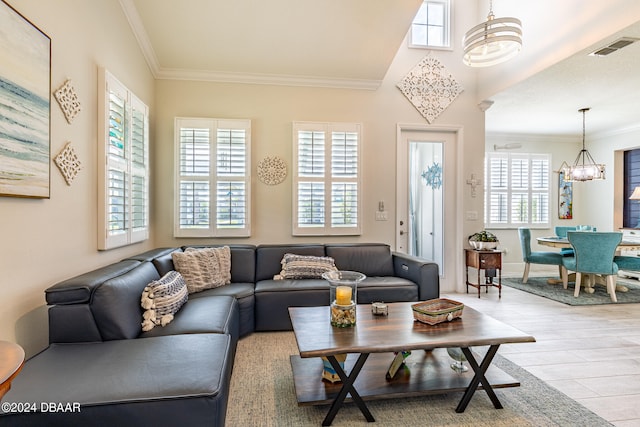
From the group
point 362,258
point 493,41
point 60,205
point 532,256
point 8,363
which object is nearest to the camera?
point 8,363

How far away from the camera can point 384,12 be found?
11.1 ft

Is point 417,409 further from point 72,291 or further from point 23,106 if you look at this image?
point 23,106

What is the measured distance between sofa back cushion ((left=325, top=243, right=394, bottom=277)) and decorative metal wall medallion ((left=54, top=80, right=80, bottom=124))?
268cm

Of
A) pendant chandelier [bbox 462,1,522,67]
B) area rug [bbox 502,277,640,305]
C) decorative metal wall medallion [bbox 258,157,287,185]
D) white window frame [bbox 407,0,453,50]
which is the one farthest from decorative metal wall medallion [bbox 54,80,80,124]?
area rug [bbox 502,277,640,305]

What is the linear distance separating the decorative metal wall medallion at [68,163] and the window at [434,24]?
14.1 ft

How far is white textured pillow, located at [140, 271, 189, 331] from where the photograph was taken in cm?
223

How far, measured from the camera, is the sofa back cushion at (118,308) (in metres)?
1.90

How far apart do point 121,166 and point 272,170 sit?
1744 millimetres

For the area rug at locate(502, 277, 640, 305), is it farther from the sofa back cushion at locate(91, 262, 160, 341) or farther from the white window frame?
the sofa back cushion at locate(91, 262, 160, 341)

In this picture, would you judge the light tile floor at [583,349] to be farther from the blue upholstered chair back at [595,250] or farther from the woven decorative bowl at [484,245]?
the woven decorative bowl at [484,245]

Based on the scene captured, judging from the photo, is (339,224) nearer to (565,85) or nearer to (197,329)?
(197,329)

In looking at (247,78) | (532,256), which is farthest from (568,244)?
(247,78)

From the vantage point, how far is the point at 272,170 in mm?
4227

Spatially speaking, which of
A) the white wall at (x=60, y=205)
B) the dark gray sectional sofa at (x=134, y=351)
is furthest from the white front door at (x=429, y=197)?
the white wall at (x=60, y=205)
